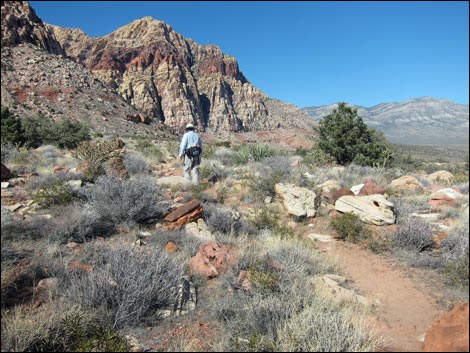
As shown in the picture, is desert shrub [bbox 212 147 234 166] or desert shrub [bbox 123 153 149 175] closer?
desert shrub [bbox 123 153 149 175]

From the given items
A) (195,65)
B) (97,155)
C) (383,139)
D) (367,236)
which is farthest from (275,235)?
(195,65)

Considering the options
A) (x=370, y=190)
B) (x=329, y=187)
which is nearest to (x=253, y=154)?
(x=329, y=187)

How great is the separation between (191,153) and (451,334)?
7.68m

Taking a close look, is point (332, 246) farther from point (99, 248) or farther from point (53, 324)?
point (53, 324)

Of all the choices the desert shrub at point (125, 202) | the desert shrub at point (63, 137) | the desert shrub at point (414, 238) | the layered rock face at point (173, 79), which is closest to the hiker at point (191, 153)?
the desert shrub at point (125, 202)

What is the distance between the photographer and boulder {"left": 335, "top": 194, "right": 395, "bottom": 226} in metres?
5.95

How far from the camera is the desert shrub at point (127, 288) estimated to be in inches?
113

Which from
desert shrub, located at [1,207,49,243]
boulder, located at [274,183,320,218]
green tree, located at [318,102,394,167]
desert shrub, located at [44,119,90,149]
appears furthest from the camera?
desert shrub, located at [44,119,90,149]

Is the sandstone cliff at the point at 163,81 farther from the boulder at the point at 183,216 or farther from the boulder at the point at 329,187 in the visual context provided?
the boulder at the point at 183,216

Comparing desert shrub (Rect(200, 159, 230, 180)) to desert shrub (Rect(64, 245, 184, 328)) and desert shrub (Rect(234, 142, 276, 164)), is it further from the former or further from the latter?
desert shrub (Rect(64, 245, 184, 328))

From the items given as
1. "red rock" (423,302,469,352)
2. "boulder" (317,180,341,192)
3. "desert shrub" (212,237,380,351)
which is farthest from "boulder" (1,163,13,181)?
"red rock" (423,302,469,352)

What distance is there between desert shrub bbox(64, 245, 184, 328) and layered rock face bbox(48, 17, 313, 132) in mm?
74326

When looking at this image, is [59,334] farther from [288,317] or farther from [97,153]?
[97,153]

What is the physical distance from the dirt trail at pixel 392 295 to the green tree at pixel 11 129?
1298cm
